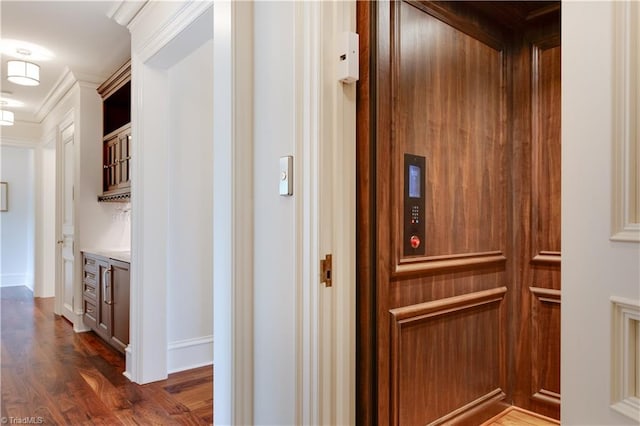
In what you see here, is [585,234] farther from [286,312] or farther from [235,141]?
[235,141]

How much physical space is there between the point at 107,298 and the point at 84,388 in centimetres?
86

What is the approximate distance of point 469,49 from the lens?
1863 mm

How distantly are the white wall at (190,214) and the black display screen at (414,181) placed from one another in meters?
1.91

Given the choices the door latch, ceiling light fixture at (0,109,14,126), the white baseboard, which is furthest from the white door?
the door latch

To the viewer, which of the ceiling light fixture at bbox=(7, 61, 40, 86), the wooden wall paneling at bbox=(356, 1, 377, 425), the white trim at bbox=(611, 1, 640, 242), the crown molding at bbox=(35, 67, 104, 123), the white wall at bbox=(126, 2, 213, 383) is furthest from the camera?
the crown molding at bbox=(35, 67, 104, 123)

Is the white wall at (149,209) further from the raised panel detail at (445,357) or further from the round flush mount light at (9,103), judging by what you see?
the round flush mount light at (9,103)

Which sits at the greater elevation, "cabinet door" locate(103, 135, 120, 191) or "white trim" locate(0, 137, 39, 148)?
"white trim" locate(0, 137, 39, 148)

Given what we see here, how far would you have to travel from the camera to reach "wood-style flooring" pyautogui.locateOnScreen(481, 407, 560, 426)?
6.57 ft

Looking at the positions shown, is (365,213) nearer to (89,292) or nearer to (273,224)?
(273,224)

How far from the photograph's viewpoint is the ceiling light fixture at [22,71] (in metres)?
3.39

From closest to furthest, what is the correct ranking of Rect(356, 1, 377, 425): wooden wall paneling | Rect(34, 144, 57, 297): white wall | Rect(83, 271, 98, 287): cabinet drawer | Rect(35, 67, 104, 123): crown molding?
Rect(356, 1, 377, 425): wooden wall paneling, Rect(83, 271, 98, 287): cabinet drawer, Rect(35, 67, 104, 123): crown molding, Rect(34, 144, 57, 297): white wall

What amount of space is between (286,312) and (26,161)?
7.68 m

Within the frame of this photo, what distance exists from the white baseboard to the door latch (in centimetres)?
223

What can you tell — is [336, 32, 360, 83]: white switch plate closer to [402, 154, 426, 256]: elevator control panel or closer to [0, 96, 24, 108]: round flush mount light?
[402, 154, 426, 256]: elevator control panel
